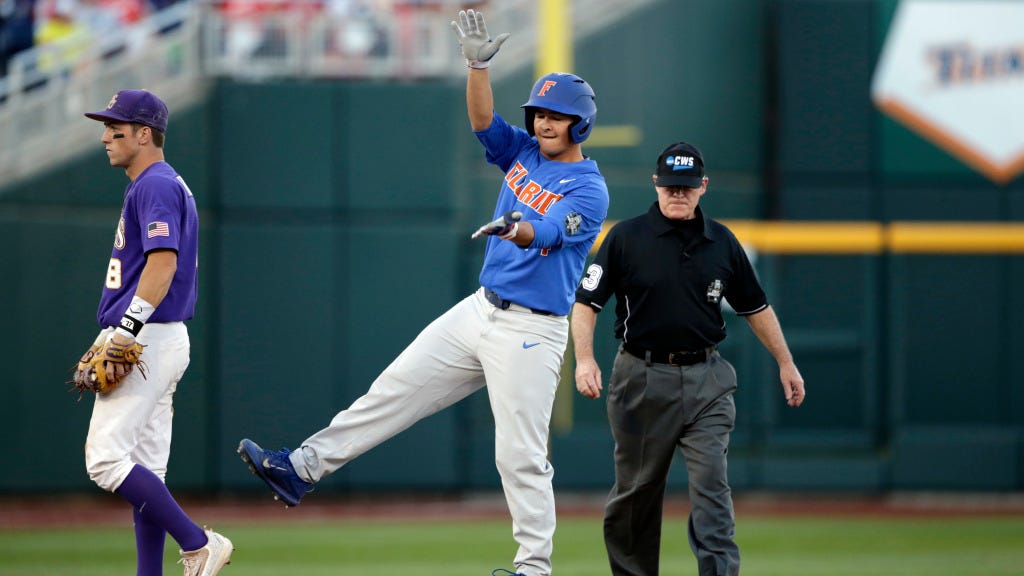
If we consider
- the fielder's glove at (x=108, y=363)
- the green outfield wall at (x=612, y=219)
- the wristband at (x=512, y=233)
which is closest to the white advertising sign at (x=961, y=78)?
the green outfield wall at (x=612, y=219)

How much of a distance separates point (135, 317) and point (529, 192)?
173 centimetres

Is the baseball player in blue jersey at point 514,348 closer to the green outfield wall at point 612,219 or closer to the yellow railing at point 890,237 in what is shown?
the green outfield wall at point 612,219

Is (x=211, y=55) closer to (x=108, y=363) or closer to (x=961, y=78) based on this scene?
(x=961, y=78)

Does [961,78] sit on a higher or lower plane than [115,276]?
higher

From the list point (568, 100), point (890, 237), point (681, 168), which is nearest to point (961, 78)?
point (890, 237)

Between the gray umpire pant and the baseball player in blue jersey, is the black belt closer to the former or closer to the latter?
the baseball player in blue jersey

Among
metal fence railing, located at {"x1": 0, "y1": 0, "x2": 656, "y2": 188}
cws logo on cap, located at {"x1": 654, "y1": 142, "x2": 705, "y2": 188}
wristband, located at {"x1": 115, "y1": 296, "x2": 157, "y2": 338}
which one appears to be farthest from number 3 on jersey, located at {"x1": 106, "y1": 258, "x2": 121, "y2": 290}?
metal fence railing, located at {"x1": 0, "y1": 0, "x2": 656, "y2": 188}

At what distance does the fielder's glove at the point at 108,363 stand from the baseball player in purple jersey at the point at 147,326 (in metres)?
0.04

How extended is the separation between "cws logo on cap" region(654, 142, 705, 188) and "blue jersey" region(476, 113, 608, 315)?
0.31 meters

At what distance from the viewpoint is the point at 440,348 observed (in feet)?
20.1

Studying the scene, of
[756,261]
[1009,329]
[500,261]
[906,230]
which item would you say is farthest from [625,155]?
[500,261]

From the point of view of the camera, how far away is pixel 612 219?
44.6 feet

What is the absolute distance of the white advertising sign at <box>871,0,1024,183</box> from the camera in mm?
13945

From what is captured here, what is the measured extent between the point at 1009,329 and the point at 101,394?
10.4m
